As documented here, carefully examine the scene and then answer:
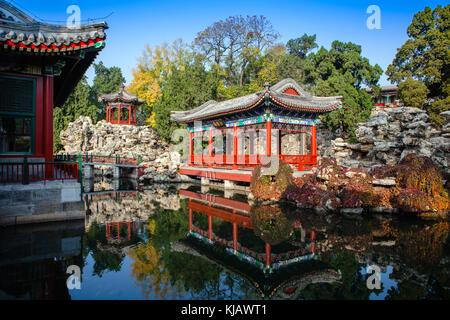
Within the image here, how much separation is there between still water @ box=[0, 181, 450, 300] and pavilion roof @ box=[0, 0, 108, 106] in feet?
12.6

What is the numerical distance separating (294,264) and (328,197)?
185 inches

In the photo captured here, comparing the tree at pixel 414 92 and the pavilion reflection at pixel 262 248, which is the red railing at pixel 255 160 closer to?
the pavilion reflection at pixel 262 248

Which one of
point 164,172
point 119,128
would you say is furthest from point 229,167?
point 119,128

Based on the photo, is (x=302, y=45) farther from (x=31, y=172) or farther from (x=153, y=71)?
(x=31, y=172)

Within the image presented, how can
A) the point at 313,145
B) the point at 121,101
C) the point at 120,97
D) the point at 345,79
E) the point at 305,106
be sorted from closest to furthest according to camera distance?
the point at 305,106
the point at 313,145
the point at 345,79
the point at 120,97
the point at 121,101

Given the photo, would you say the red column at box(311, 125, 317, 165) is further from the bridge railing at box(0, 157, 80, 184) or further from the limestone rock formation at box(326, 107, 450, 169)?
the bridge railing at box(0, 157, 80, 184)

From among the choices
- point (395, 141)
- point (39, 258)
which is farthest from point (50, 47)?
point (395, 141)

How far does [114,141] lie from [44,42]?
18.1 metres

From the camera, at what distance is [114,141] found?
23.3m

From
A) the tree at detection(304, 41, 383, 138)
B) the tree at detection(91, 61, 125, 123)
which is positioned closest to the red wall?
the tree at detection(304, 41, 383, 138)

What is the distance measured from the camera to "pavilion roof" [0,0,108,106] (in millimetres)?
5879

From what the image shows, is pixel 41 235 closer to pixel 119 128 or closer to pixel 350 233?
pixel 350 233

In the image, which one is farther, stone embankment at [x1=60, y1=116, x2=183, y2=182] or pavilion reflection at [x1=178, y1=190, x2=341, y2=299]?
stone embankment at [x1=60, y1=116, x2=183, y2=182]

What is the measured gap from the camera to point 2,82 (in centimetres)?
647
